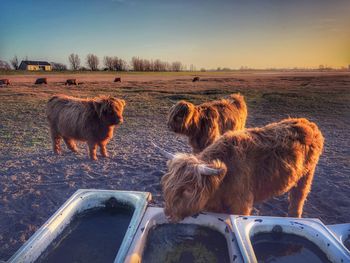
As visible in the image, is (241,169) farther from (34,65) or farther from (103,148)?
(34,65)

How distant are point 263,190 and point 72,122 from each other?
4615 millimetres

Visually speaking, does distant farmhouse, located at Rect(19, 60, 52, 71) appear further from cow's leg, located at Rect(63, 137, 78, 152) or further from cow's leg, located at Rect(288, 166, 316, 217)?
cow's leg, located at Rect(288, 166, 316, 217)

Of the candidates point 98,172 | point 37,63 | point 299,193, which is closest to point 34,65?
point 37,63

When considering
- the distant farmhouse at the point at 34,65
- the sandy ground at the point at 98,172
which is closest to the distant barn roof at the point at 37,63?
the distant farmhouse at the point at 34,65

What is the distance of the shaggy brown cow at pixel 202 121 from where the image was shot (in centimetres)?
507

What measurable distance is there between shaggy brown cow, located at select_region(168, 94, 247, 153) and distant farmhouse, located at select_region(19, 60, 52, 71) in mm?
81455

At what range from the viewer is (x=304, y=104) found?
13.7 m

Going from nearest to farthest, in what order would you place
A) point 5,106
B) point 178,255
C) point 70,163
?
point 178,255
point 70,163
point 5,106

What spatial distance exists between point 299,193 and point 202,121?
2243 millimetres

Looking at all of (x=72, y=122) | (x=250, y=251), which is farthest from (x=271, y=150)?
(x=72, y=122)

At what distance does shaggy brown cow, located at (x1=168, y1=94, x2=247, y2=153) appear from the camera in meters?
5.07

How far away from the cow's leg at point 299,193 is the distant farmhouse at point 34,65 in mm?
83793

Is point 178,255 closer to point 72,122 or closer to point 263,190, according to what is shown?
point 263,190

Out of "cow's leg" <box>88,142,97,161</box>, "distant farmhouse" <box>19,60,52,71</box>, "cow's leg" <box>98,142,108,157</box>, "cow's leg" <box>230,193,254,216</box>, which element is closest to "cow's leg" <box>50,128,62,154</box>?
"cow's leg" <box>88,142,97,161</box>
